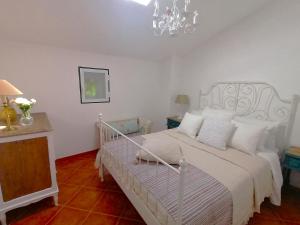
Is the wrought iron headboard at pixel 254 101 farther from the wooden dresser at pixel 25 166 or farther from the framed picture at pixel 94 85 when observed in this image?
the wooden dresser at pixel 25 166

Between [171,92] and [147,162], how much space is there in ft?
7.48

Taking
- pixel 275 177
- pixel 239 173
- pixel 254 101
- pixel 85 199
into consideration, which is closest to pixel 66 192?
pixel 85 199

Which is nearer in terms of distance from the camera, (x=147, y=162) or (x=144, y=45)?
(x=147, y=162)

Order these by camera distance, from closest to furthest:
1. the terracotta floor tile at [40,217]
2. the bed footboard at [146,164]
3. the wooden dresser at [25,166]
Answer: the bed footboard at [146,164] → the wooden dresser at [25,166] → the terracotta floor tile at [40,217]

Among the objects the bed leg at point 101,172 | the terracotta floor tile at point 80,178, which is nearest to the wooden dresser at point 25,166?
the terracotta floor tile at point 80,178

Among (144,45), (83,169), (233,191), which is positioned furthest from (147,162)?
(144,45)

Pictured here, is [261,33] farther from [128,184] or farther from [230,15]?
[128,184]

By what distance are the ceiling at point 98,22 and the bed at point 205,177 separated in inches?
44.4

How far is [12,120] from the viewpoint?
189 centimetres

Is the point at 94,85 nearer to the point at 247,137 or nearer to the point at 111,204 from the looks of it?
the point at 111,204

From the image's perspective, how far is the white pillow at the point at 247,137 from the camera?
6.31ft

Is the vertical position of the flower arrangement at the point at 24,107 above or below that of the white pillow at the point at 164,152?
above

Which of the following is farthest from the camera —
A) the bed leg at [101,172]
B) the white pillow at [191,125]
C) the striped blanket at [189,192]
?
the white pillow at [191,125]

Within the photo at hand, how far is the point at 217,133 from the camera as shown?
209cm
